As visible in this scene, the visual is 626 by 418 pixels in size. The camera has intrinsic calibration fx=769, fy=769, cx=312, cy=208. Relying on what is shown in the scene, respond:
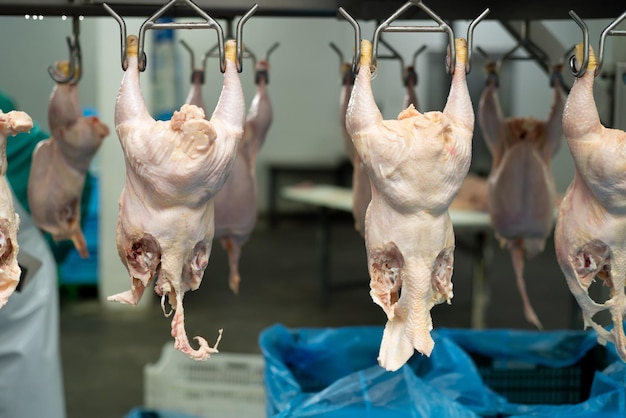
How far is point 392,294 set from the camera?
131 cm

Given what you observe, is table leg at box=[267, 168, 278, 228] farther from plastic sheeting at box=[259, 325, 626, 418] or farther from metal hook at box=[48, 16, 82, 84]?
metal hook at box=[48, 16, 82, 84]

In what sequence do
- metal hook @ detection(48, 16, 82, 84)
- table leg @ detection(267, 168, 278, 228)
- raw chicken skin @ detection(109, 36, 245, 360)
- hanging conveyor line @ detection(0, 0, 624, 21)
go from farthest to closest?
1. table leg @ detection(267, 168, 278, 228)
2. metal hook @ detection(48, 16, 82, 84)
3. hanging conveyor line @ detection(0, 0, 624, 21)
4. raw chicken skin @ detection(109, 36, 245, 360)

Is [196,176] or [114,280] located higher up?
[196,176]

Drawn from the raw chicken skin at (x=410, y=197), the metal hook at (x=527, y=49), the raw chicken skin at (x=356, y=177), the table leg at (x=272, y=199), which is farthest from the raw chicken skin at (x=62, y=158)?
the table leg at (x=272, y=199)

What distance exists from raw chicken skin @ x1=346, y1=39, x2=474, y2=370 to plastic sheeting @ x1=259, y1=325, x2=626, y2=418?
0.58 m

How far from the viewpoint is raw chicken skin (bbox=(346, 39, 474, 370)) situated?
1224 mm

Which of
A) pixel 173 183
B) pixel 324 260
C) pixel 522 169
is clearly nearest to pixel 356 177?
pixel 522 169

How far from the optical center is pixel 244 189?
2055mm

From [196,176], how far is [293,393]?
2.78 feet

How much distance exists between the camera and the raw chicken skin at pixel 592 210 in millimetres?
1254

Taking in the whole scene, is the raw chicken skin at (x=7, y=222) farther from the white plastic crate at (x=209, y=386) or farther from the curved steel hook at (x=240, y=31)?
the white plastic crate at (x=209, y=386)

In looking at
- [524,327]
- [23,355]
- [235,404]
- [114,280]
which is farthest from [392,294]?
[114,280]

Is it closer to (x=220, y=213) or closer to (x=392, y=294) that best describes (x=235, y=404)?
(x=220, y=213)

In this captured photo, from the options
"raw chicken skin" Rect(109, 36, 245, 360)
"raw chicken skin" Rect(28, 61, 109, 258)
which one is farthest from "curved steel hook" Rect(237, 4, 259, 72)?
"raw chicken skin" Rect(28, 61, 109, 258)
